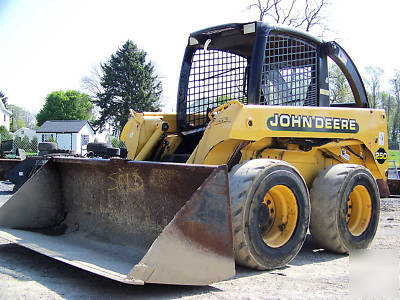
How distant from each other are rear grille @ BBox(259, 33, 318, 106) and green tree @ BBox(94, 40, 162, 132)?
39913mm

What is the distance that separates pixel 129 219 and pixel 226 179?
1.50m

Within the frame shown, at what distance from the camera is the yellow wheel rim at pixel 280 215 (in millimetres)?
4504

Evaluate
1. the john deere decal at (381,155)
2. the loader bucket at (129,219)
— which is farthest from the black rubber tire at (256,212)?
the john deere decal at (381,155)

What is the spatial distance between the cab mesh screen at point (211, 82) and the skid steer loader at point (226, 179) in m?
0.01

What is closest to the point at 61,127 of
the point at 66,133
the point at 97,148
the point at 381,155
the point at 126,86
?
the point at 66,133

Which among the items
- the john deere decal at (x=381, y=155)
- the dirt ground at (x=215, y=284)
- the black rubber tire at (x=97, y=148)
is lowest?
the dirt ground at (x=215, y=284)

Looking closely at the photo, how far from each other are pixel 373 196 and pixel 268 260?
2.08 metres

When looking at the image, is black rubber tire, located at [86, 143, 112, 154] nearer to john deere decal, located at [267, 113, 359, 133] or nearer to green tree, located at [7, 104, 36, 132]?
john deere decal, located at [267, 113, 359, 133]

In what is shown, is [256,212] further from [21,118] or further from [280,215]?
[21,118]

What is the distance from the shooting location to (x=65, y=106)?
58.4 metres

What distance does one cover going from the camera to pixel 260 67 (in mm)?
4992


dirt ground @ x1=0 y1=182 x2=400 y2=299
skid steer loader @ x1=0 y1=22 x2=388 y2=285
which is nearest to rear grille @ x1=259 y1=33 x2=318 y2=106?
skid steer loader @ x1=0 y1=22 x2=388 y2=285

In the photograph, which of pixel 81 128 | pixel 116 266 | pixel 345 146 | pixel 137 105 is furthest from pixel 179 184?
pixel 81 128

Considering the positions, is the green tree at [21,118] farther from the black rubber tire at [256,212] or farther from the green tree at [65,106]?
the black rubber tire at [256,212]
